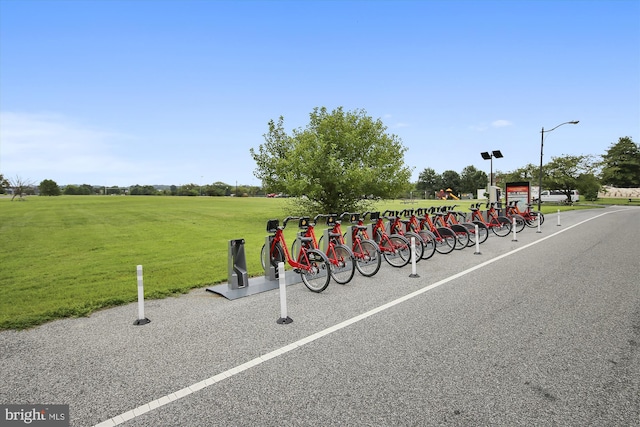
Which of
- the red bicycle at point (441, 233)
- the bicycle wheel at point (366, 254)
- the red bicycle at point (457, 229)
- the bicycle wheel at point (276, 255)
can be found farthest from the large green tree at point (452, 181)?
the bicycle wheel at point (276, 255)

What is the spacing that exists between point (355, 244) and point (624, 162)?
87787mm

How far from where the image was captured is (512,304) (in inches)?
221

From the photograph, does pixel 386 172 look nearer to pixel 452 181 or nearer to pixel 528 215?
pixel 528 215

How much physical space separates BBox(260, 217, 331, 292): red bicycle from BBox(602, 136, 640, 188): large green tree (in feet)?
272

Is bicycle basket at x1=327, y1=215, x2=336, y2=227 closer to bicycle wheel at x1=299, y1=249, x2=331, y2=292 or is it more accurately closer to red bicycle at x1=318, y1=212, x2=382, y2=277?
red bicycle at x1=318, y1=212, x2=382, y2=277

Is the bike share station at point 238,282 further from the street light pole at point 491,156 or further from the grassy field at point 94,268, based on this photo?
the street light pole at point 491,156

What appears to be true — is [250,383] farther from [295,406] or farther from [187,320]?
[187,320]

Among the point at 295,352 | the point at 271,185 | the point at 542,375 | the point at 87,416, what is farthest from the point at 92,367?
the point at 271,185

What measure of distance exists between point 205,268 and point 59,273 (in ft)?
11.4

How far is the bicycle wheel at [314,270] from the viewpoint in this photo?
6566mm

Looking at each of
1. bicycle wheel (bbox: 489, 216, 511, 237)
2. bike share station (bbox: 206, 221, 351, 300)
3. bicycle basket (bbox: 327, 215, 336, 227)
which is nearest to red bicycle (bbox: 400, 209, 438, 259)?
bicycle basket (bbox: 327, 215, 336, 227)

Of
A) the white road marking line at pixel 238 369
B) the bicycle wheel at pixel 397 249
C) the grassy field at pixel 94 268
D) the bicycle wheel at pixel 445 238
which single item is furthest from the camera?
the bicycle wheel at pixel 445 238

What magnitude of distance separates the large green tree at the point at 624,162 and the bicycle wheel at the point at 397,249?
3161 inches

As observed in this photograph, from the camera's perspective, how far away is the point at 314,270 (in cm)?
669
